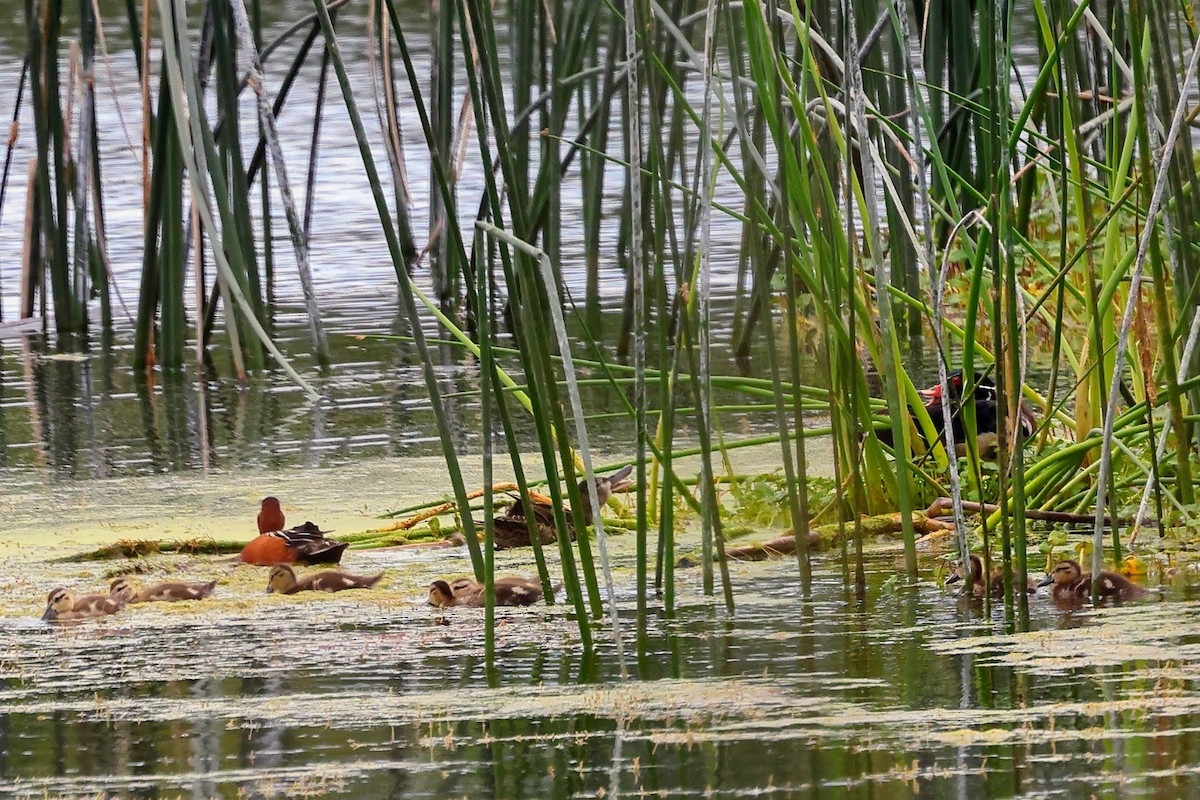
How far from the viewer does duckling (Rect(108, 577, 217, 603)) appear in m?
2.85

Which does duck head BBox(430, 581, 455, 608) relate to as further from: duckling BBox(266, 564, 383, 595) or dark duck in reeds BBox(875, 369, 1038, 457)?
dark duck in reeds BBox(875, 369, 1038, 457)

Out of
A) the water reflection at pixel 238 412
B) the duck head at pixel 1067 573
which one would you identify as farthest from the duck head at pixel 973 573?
the water reflection at pixel 238 412

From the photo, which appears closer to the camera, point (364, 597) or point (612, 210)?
point (364, 597)

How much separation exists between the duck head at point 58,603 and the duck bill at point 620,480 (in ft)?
3.21

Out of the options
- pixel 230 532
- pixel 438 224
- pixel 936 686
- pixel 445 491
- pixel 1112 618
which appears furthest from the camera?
pixel 438 224

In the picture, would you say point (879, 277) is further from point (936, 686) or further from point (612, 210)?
point (612, 210)

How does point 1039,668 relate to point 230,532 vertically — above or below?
above

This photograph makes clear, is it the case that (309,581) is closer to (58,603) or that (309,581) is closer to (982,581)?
(58,603)

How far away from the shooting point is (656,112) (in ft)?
7.43

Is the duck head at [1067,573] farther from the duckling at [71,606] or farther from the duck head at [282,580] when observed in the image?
the duckling at [71,606]

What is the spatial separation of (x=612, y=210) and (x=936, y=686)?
21.7 feet

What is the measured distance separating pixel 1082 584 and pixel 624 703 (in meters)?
0.77

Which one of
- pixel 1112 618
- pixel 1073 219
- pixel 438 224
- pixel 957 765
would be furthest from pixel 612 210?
pixel 957 765

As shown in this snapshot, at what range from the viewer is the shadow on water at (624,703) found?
1771mm
